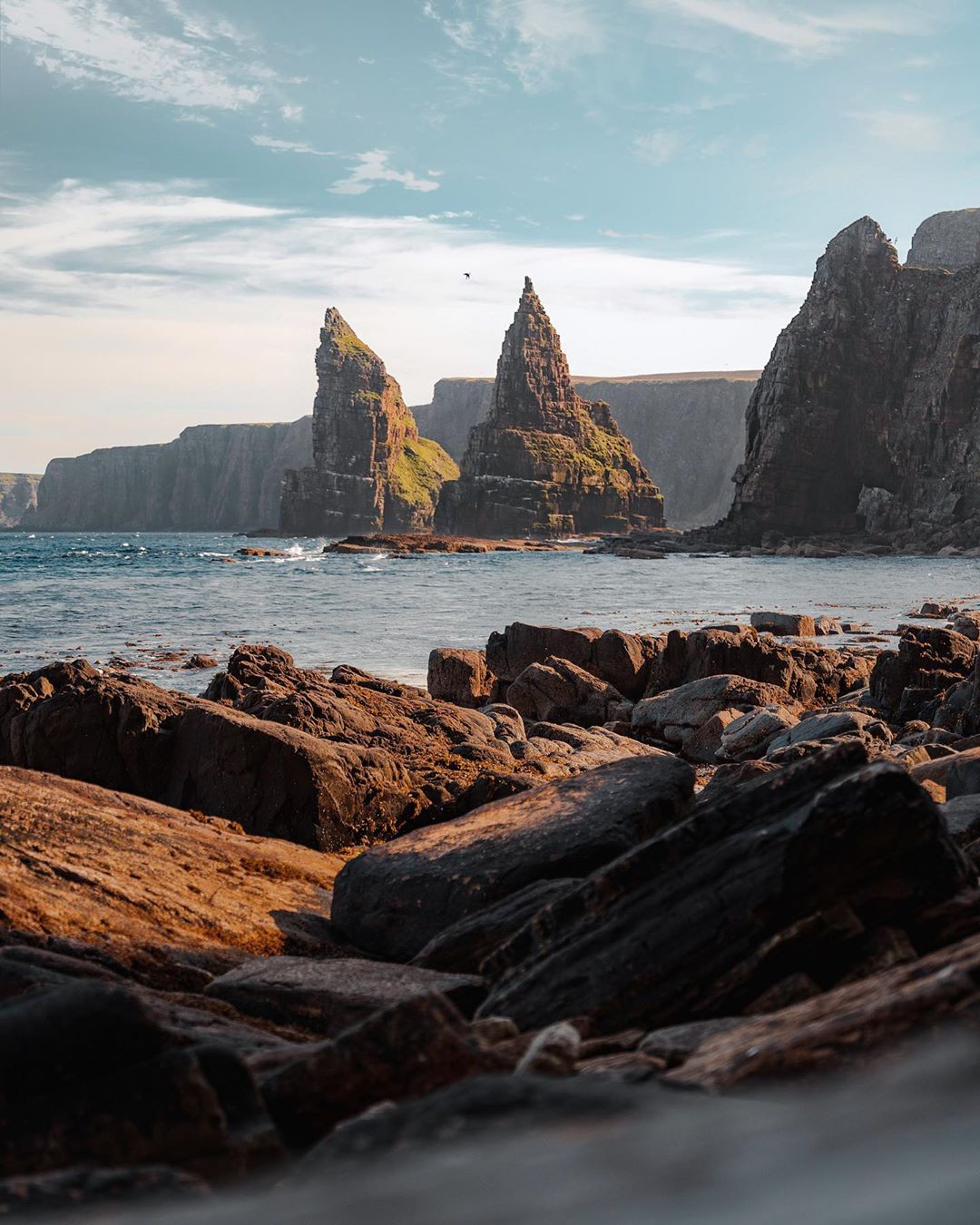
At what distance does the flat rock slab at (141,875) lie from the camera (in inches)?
236

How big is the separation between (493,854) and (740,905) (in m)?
2.74

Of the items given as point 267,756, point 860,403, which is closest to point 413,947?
point 267,756

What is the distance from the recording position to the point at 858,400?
122 m

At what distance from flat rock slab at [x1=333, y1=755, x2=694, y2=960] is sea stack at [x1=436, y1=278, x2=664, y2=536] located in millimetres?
144939

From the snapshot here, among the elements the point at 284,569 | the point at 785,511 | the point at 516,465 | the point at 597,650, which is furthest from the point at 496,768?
the point at 516,465

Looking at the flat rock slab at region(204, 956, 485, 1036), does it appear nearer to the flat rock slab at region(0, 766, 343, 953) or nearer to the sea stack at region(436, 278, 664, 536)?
the flat rock slab at region(0, 766, 343, 953)

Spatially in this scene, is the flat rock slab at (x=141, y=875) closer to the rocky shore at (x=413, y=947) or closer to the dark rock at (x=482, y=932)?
the rocky shore at (x=413, y=947)

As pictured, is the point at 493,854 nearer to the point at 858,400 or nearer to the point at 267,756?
the point at 267,756

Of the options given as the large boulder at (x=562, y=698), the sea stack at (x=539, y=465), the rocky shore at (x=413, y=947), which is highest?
Result: the sea stack at (x=539, y=465)

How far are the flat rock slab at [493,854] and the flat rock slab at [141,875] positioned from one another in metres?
0.44

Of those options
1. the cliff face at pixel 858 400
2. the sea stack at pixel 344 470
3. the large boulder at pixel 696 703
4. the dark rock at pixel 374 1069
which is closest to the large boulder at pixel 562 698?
the large boulder at pixel 696 703

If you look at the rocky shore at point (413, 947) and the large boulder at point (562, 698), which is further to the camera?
the large boulder at point (562, 698)

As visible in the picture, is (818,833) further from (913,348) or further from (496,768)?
(913,348)

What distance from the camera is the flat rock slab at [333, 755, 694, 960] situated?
6.48 m
